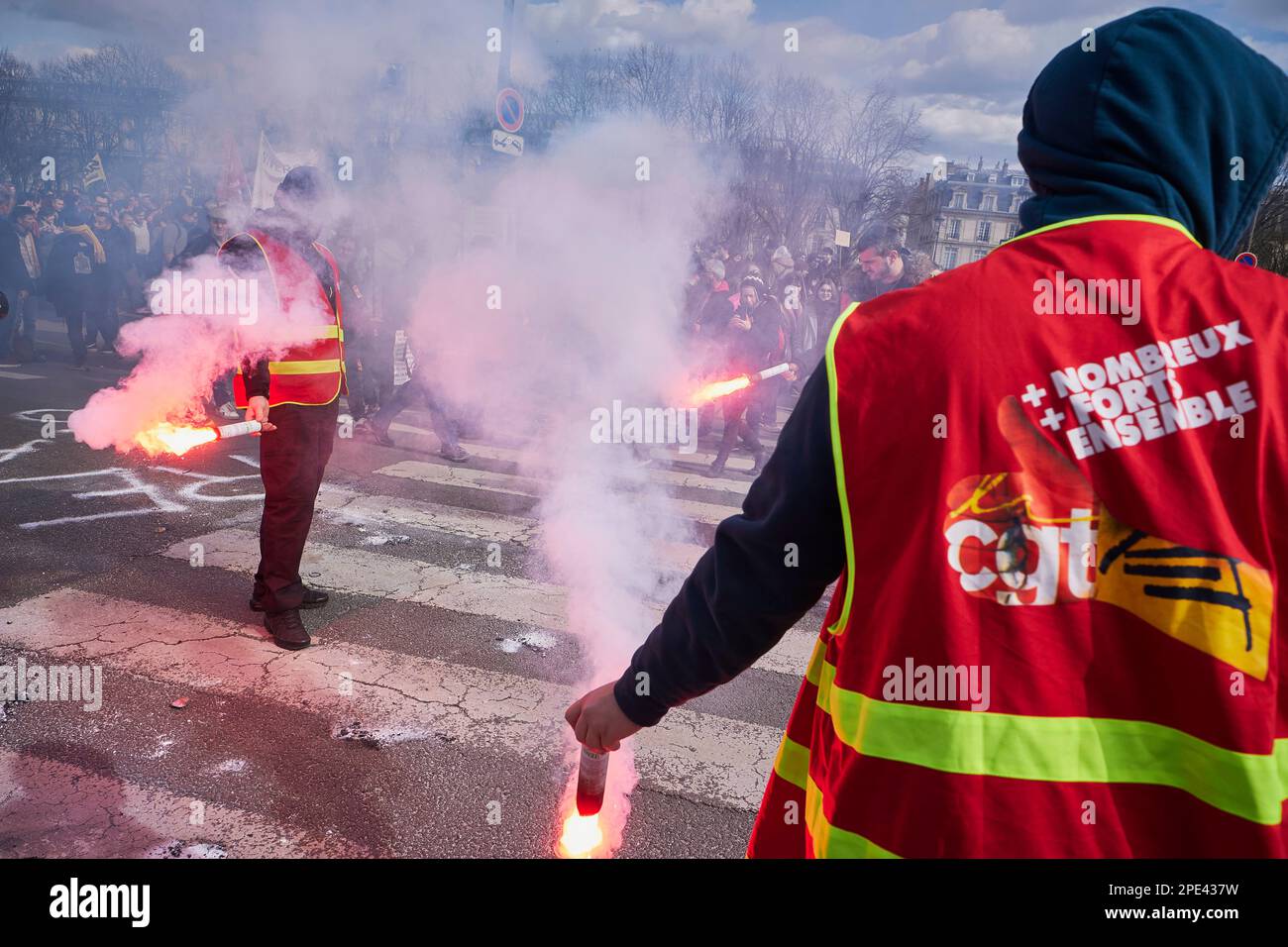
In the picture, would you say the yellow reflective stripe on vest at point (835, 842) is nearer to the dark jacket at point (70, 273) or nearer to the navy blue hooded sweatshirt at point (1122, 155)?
the navy blue hooded sweatshirt at point (1122, 155)

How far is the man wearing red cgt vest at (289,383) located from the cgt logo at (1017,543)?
12.7 ft

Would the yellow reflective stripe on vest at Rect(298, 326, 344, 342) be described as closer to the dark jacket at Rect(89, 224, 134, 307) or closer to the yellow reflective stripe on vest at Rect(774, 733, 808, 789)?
the yellow reflective stripe on vest at Rect(774, 733, 808, 789)

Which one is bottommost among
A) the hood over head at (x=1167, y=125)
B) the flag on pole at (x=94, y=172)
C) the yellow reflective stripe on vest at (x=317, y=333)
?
the yellow reflective stripe on vest at (x=317, y=333)

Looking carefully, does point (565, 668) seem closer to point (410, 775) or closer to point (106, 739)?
point (410, 775)

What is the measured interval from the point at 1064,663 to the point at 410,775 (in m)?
2.76

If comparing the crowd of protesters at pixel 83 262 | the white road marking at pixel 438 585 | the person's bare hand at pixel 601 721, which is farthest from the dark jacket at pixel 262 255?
the crowd of protesters at pixel 83 262

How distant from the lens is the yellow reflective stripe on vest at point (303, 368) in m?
4.28

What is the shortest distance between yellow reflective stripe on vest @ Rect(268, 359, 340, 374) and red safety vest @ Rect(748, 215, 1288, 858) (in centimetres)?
382

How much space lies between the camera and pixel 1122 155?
1.11 metres

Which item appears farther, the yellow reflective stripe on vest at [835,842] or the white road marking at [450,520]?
the white road marking at [450,520]

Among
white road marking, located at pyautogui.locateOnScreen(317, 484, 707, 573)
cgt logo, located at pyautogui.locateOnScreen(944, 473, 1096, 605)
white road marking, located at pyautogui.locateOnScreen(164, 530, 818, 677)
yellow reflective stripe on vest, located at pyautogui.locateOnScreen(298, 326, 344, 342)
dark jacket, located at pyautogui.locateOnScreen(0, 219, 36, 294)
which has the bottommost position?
white road marking, located at pyautogui.locateOnScreen(164, 530, 818, 677)

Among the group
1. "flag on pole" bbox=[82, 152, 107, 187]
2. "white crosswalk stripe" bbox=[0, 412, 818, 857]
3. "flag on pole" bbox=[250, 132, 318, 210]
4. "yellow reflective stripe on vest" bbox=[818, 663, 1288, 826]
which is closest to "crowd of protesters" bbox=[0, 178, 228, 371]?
"flag on pole" bbox=[82, 152, 107, 187]

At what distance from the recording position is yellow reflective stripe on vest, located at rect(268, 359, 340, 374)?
428 cm

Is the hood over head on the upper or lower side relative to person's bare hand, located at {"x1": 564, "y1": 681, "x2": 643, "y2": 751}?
upper
